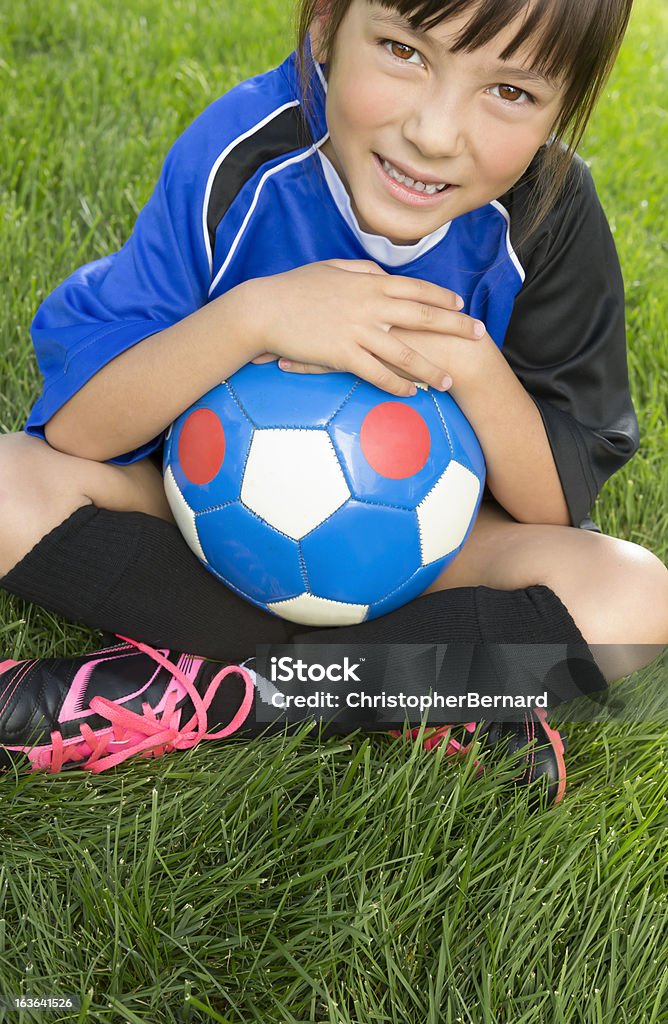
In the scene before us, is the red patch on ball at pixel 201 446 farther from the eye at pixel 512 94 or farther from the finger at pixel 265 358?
the eye at pixel 512 94

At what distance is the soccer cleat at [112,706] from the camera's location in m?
1.67

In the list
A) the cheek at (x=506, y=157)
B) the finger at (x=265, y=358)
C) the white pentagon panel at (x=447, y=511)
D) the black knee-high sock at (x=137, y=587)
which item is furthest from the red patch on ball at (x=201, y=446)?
the cheek at (x=506, y=157)

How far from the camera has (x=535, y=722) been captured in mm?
1767

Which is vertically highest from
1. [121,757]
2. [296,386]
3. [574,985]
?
[296,386]

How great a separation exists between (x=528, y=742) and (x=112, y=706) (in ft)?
2.24

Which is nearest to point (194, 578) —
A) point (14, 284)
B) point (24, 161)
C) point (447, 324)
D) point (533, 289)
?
point (447, 324)

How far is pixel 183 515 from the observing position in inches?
65.7

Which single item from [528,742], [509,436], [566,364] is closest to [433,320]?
[509,436]

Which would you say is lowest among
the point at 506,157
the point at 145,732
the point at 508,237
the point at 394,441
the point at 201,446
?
the point at 145,732

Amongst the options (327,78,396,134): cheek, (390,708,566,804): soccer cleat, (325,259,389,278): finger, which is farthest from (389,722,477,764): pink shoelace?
(327,78,396,134): cheek

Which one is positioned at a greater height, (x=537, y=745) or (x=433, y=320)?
(x=433, y=320)

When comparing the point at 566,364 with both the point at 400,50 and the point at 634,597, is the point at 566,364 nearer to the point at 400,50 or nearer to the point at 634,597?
the point at 634,597

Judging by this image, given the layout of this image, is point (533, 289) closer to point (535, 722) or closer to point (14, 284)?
point (535, 722)

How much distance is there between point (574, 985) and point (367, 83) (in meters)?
1.28
